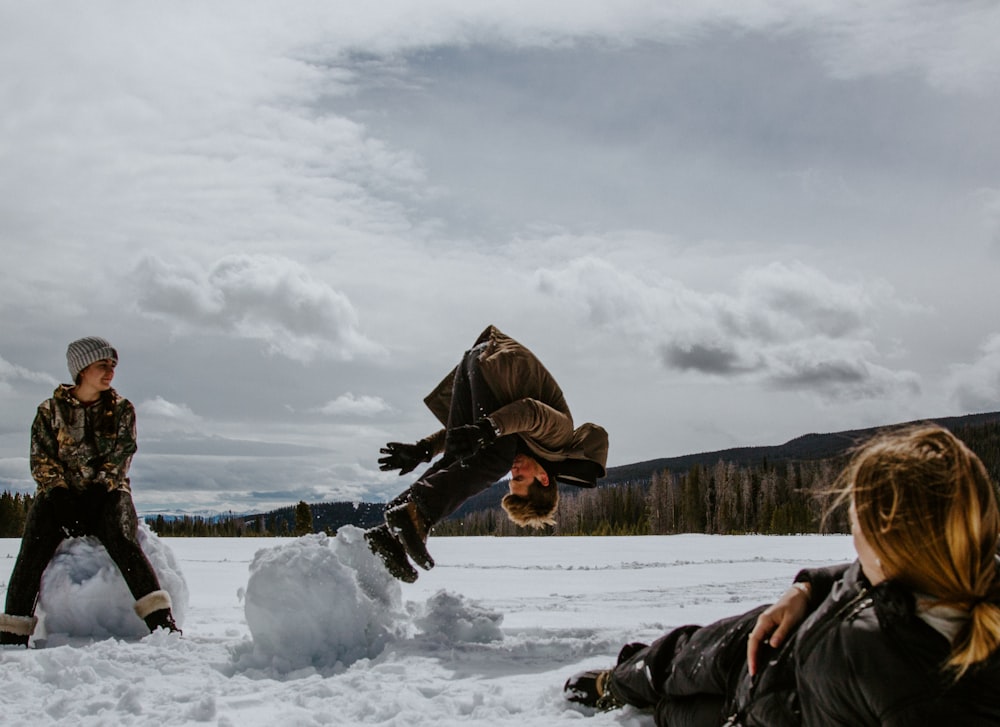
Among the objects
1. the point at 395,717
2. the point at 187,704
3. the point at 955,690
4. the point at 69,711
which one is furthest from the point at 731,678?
the point at 69,711

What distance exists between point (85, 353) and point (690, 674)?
4.09 m

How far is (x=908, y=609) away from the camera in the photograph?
1791 millimetres

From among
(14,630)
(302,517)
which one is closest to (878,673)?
(14,630)

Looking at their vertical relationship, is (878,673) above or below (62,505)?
below

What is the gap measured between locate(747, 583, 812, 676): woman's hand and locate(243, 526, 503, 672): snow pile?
227cm

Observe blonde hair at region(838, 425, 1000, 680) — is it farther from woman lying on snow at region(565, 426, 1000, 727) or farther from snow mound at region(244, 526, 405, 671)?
snow mound at region(244, 526, 405, 671)

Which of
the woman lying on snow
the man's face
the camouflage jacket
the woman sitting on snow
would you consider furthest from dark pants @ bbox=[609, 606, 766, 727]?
the camouflage jacket

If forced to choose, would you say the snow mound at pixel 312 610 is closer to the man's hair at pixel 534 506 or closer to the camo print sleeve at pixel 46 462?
the man's hair at pixel 534 506

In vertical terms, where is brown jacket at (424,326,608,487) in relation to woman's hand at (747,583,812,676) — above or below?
above

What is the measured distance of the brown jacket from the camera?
→ 4324mm

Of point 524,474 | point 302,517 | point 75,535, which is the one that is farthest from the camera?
point 302,517

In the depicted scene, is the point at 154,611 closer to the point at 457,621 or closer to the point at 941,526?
the point at 457,621

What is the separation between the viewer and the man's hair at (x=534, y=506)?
469 cm

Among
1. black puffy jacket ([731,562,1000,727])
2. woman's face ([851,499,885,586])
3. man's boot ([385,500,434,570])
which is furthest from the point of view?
man's boot ([385,500,434,570])
